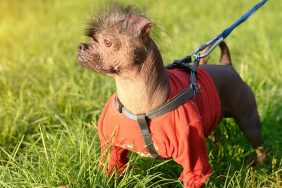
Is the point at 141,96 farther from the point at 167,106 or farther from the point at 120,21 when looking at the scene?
the point at 120,21

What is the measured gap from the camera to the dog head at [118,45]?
252 centimetres

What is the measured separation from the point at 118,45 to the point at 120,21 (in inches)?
4.7

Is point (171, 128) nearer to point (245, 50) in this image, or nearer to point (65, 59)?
point (65, 59)

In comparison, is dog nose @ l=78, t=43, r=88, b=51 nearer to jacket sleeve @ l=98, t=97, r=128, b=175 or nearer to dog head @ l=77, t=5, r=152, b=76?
dog head @ l=77, t=5, r=152, b=76

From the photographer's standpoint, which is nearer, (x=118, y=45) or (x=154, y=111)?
(x=118, y=45)

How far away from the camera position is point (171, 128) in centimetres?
263

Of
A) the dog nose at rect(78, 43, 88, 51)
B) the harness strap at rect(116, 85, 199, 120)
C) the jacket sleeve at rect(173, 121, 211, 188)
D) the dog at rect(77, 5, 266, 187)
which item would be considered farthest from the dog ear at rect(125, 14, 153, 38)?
the jacket sleeve at rect(173, 121, 211, 188)

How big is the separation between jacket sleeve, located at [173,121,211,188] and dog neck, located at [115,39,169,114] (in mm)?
213

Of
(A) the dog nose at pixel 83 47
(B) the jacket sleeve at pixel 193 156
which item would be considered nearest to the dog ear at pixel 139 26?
(A) the dog nose at pixel 83 47

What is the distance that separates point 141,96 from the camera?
105 inches

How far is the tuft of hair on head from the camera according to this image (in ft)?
8.23

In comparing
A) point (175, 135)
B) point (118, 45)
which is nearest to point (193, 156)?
point (175, 135)

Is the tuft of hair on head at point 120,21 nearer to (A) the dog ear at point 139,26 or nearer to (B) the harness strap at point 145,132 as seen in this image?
(A) the dog ear at point 139,26

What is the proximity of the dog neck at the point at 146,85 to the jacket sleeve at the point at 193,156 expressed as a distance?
0.21m
